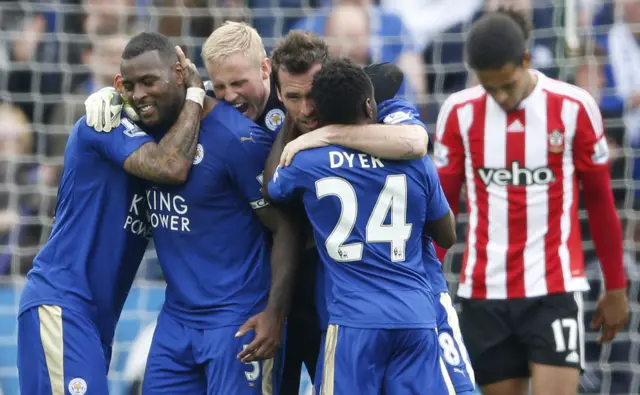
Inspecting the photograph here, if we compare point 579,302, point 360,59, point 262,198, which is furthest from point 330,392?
point 360,59

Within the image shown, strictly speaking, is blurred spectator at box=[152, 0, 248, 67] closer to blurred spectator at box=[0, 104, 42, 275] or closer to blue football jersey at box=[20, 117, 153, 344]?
blurred spectator at box=[0, 104, 42, 275]

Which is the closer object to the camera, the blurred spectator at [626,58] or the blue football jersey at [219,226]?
the blue football jersey at [219,226]

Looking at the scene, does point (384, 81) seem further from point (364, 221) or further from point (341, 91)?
point (364, 221)

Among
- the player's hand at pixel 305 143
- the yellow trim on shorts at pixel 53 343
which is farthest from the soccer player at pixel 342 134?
the yellow trim on shorts at pixel 53 343

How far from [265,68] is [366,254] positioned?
37.6 inches

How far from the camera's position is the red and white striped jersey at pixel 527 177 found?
5562mm

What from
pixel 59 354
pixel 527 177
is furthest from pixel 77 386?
pixel 527 177

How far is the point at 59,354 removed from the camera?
4520 millimetres

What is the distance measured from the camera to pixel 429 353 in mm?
4336

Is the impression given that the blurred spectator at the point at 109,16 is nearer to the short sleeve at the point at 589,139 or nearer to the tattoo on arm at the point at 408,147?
the short sleeve at the point at 589,139

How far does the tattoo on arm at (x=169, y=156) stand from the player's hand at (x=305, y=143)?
364 millimetres

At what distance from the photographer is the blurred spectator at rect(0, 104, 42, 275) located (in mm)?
7855

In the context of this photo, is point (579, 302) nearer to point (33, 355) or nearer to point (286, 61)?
point (286, 61)

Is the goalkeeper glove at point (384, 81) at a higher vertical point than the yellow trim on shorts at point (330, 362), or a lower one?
higher
